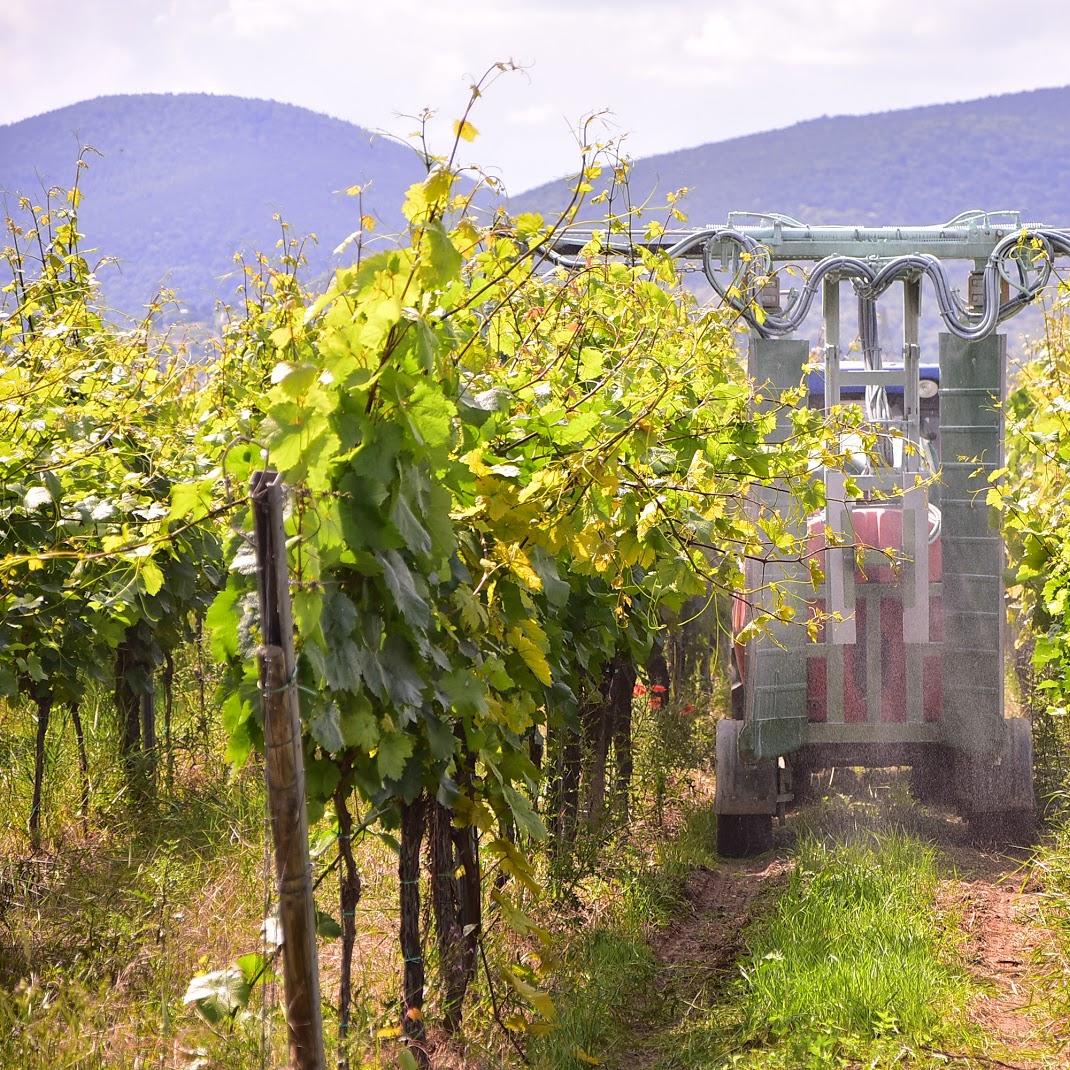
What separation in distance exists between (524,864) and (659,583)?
1020mm

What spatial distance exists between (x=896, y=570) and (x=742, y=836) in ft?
5.06

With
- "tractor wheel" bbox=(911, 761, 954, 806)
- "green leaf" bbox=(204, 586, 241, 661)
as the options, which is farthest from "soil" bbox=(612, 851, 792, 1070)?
"green leaf" bbox=(204, 586, 241, 661)

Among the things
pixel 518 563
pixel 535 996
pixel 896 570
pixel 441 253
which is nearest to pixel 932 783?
pixel 896 570

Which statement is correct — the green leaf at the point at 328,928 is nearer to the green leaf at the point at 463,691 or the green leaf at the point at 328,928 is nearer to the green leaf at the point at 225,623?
the green leaf at the point at 463,691

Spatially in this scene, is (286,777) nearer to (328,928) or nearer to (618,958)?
(328,928)

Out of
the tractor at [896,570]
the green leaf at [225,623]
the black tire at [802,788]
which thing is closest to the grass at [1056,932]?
the tractor at [896,570]

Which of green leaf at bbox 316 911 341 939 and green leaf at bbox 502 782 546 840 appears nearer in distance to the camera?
green leaf at bbox 316 911 341 939

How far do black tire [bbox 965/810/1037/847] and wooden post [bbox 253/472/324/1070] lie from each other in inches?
177

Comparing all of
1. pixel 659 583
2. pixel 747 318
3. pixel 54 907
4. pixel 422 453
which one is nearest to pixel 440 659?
pixel 422 453

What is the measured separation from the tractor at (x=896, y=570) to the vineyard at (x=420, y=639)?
0.97ft

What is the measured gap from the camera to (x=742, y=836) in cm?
686

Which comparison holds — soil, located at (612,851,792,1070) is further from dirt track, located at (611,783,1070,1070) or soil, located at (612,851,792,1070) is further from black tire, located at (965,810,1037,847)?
black tire, located at (965,810,1037,847)

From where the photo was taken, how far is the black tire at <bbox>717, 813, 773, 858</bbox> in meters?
6.84

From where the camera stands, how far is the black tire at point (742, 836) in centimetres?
684
